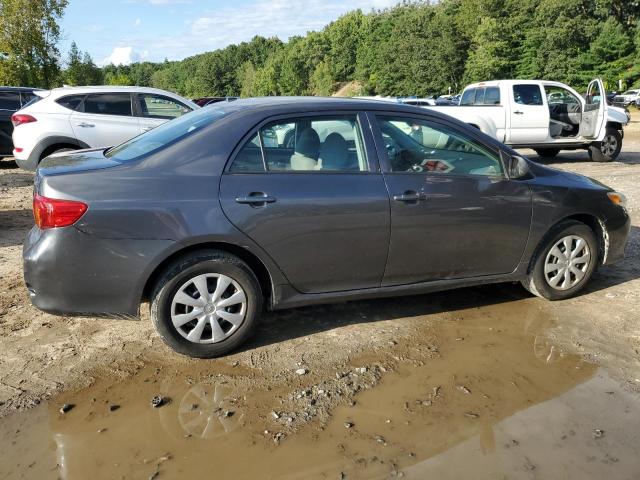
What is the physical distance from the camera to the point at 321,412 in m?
3.18

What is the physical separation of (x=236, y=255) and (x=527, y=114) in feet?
35.7

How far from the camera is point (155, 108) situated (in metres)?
9.82

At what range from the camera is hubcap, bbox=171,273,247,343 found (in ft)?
11.9

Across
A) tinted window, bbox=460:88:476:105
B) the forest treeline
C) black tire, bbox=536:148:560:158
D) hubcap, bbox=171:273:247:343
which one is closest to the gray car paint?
hubcap, bbox=171:273:247:343

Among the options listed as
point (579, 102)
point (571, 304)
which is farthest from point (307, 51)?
point (571, 304)

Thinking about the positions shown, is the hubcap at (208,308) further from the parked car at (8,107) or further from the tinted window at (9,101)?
the tinted window at (9,101)

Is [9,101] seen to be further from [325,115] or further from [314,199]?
[314,199]

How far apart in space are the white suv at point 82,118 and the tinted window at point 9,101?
13.0 feet

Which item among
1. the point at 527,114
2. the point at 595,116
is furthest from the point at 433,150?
the point at 595,116

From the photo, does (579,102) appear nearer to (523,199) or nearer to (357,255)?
(523,199)

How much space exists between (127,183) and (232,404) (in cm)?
147

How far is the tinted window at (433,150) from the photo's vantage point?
163 inches

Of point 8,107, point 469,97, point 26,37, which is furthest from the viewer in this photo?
point 26,37

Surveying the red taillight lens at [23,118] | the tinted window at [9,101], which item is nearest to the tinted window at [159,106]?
the red taillight lens at [23,118]
